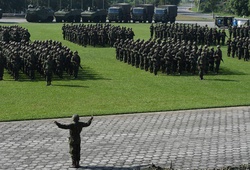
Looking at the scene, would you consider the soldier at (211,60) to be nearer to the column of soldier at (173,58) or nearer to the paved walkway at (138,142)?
the column of soldier at (173,58)

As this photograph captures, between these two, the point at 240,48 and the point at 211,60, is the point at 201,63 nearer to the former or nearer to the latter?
the point at 211,60

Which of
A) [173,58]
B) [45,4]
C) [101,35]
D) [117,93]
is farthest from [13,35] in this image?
[45,4]

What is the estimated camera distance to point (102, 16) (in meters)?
68.1

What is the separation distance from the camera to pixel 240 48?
32.7 m

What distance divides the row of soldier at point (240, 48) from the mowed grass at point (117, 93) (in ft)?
10.4

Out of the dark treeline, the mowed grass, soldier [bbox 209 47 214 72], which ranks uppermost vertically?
the dark treeline

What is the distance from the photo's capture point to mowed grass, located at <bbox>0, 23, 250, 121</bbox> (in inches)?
720

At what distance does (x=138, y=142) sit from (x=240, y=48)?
65.1 ft

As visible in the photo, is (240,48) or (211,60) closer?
(211,60)

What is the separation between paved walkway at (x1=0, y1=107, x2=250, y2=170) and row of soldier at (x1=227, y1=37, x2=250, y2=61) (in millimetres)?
14920

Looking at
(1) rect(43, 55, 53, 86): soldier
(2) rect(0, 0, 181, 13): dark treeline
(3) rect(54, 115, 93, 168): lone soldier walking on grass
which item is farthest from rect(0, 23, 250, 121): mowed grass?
(2) rect(0, 0, 181, 13): dark treeline

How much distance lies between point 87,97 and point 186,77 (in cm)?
662

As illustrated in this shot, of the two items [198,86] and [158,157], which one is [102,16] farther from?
[158,157]

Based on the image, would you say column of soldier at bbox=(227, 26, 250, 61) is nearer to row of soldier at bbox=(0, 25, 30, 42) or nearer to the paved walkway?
row of soldier at bbox=(0, 25, 30, 42)
